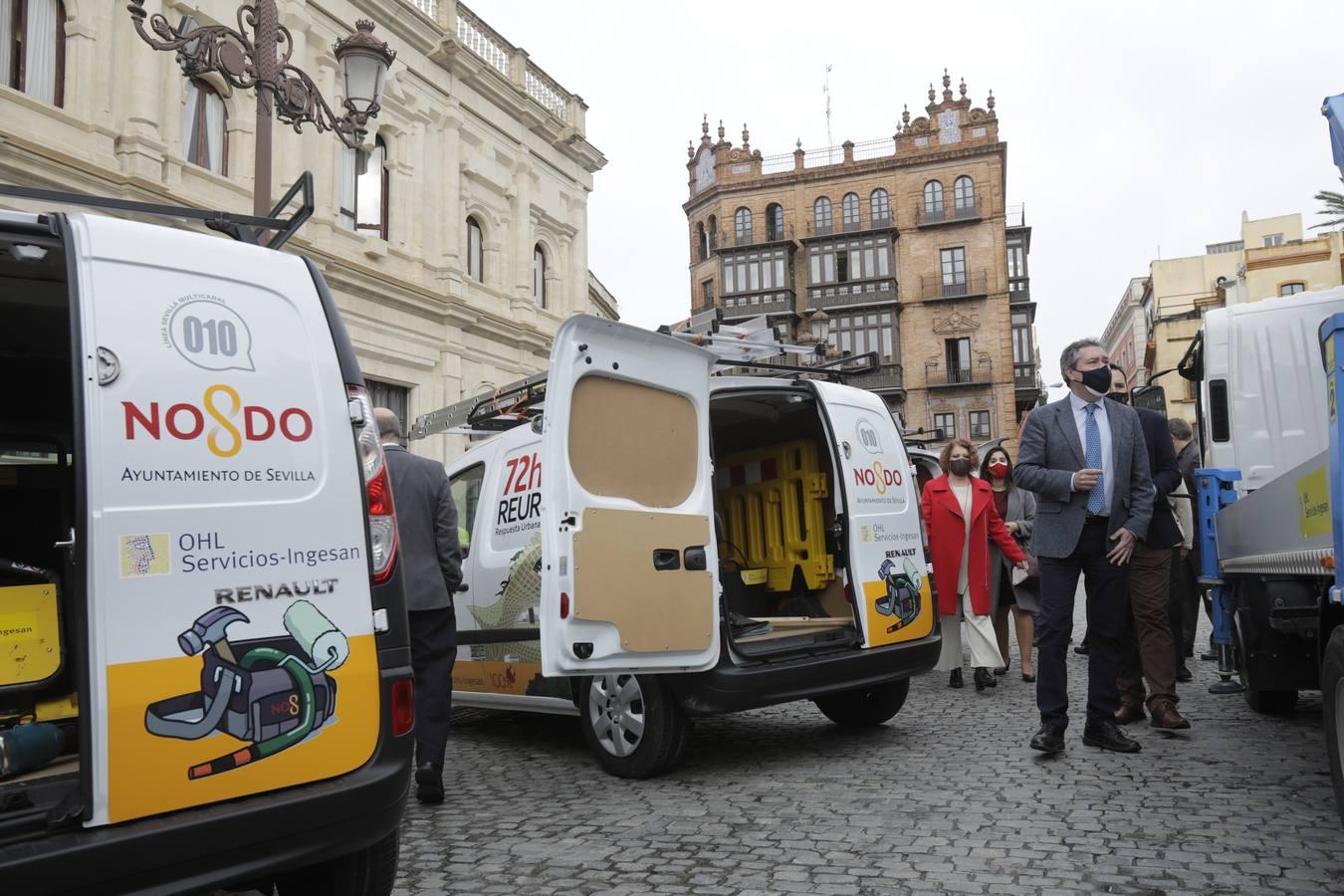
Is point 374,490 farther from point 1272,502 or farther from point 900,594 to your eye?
point 1272,502

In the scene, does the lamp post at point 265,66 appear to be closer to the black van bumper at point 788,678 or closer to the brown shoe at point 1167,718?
the black van bumper at point 788,678

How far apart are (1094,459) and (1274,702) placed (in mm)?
2140

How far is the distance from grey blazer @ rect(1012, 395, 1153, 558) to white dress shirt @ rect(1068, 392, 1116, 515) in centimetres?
1

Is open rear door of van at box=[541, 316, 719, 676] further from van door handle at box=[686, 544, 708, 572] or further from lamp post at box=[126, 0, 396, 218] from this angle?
lamp post at box=[126, 0, 396, 218]

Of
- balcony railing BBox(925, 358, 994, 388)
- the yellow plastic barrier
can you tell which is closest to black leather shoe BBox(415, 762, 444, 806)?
the yellow plastic barrier

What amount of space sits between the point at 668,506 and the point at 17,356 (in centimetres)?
295

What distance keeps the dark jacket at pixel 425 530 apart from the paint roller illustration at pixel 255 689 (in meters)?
2.12

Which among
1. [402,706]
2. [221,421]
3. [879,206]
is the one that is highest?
[879,206]

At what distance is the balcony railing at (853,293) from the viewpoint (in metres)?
52.1

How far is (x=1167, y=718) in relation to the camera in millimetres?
5914

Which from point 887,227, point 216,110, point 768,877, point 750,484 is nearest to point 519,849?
point 768,877

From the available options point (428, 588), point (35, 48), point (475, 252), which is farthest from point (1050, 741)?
point (475, 252)

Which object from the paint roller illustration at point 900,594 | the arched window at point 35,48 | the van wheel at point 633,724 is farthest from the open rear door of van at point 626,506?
the arched window at point 35,48

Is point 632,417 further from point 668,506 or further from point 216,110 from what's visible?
point 216,110
